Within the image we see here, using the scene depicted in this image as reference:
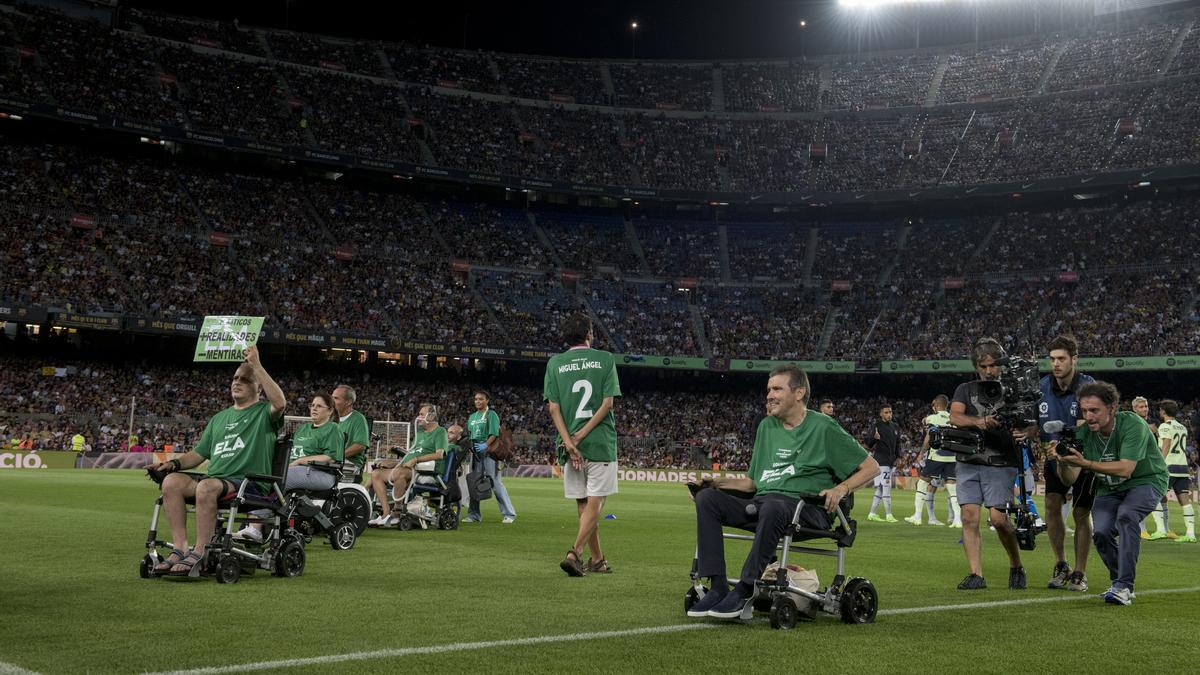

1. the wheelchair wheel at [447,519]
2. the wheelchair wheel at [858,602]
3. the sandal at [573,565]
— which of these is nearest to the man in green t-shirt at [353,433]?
the wheelchair wheel at [447,519]

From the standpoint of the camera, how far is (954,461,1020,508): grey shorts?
30.1 feet

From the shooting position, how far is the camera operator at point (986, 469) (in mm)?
9094

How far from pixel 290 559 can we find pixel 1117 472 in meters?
6.99

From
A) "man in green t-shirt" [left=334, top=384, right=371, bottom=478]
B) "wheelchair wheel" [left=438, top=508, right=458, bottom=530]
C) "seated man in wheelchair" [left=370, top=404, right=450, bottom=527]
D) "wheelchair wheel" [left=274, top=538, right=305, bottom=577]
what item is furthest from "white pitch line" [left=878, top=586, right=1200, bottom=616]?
"wheelchair wheel" [left=438, top=508, right=458, bottom=530]

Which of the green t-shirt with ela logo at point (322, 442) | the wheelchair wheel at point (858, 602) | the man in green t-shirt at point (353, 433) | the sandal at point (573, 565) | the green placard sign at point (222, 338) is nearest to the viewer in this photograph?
the wheelchair wheel at point (858, 602)

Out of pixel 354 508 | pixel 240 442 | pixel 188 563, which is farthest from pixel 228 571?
pixel 354 508

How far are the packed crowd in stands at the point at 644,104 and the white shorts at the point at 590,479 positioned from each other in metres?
49.6

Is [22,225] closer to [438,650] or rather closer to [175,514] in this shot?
[175,514]

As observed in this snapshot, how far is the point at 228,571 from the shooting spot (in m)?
8.33

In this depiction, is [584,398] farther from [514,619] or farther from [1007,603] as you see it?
[1007,603]

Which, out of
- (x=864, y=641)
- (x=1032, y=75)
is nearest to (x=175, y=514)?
(x=864, y=641)

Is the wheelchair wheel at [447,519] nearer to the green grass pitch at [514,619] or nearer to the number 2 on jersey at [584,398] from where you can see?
the green grass pitch at [514,619]

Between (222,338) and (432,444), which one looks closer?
(432,444)

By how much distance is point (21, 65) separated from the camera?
5075cm
